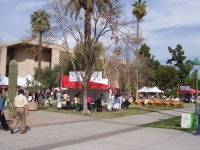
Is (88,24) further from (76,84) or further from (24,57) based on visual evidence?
(24,57)

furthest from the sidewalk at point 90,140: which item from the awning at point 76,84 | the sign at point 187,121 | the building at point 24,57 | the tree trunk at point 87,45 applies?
the building at point 24,57

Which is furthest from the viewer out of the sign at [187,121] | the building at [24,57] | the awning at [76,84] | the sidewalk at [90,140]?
the building at [24,57]

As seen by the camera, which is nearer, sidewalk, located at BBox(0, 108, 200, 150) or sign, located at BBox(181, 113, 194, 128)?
sidewalk, located at BBox(0, 108, 200, 150)

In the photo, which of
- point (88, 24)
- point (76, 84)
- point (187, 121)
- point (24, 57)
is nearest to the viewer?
point (187, 121)

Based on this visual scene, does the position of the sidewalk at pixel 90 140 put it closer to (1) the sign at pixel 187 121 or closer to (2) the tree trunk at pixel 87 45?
(1) the sign at pixel 187 121

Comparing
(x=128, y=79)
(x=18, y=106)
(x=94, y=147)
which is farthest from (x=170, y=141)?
(x=128, y=79)

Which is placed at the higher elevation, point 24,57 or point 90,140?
point 24,57

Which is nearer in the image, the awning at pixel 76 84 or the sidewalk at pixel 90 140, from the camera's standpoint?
the sidewalk at pixel 90 140

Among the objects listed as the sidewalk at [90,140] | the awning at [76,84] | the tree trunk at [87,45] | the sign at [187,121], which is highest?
the tree trunk at [87,45]

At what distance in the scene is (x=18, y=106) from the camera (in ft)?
36.1

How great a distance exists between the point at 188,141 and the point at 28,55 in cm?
5611

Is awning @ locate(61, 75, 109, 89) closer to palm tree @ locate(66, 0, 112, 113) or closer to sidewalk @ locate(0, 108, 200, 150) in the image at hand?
palm tree @ locate(66, 0, 112, 113)

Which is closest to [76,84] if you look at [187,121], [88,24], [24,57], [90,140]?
[88,24]

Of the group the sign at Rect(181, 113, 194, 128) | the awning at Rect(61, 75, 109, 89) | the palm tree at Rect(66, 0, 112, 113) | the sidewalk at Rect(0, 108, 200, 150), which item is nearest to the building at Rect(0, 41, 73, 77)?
the awning at Rect(61, 75, 109, 89)
